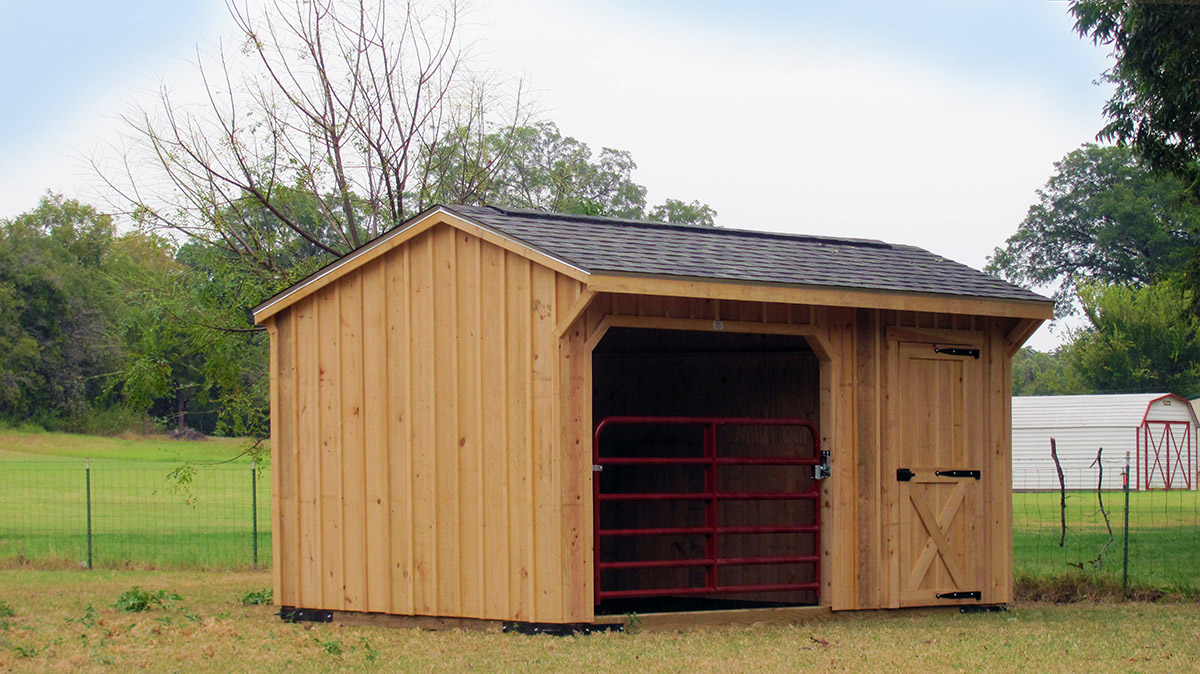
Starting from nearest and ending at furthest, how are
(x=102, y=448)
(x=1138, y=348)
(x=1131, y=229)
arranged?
1. (x=102, y=448)
2. (x=1138, y=348)
3. (x=1131, y=229)

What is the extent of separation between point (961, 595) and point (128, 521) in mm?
20730

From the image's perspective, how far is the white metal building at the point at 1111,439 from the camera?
3819 centimetres

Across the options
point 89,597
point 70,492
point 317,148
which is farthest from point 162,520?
point 89,597

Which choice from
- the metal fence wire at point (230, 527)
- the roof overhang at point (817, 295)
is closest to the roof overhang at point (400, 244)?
the roof overhang at point (817, 295)

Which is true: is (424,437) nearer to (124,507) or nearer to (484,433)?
(484,433)

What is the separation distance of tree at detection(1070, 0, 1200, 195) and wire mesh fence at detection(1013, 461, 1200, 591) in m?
3.83

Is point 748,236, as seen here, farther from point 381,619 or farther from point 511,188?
point 511,188

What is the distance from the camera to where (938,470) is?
1032cm

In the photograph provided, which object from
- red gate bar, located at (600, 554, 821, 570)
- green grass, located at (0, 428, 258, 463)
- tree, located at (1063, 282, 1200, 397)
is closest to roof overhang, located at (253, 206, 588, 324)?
red gate bar, located at (600, 554, 821, 570)

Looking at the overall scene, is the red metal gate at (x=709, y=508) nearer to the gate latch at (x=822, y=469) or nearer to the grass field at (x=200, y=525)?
the gate latch at (x=822, y=469)

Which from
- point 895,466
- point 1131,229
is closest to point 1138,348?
point 1131,229

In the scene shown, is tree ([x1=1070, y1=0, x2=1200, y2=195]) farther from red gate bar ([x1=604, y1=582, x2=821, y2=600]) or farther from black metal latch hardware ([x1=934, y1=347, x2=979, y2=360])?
red gate bar ([x1=604, y1=582, x2=821, y2=600])

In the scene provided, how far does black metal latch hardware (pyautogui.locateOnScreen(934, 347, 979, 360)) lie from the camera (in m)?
10.4

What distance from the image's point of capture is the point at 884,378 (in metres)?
10.1
